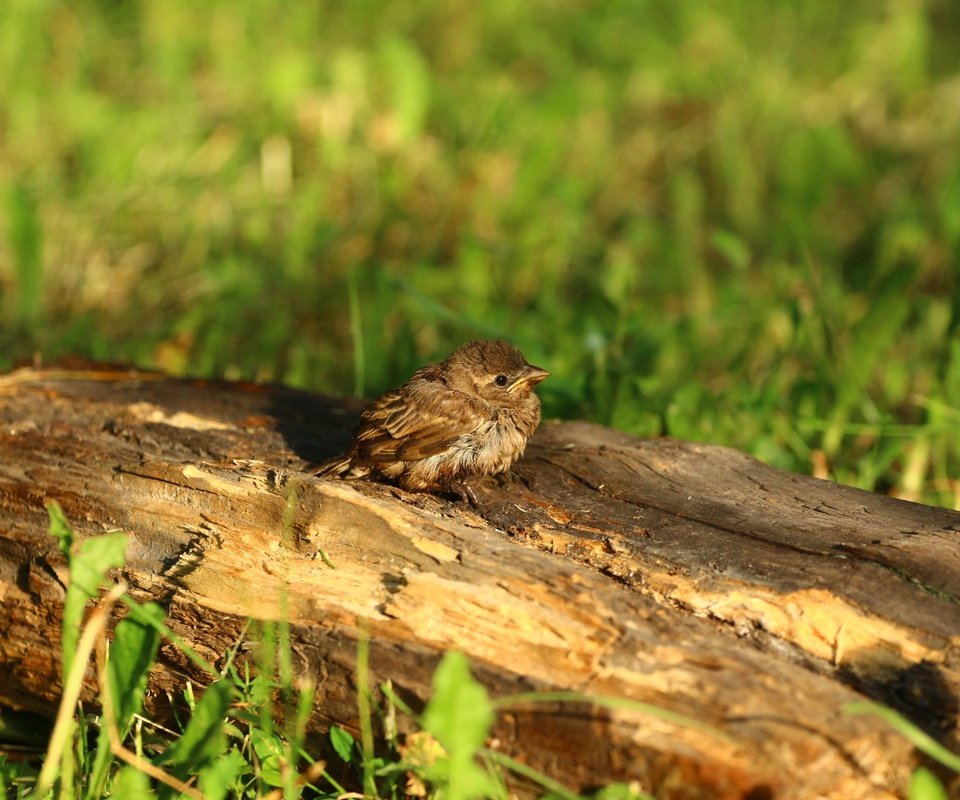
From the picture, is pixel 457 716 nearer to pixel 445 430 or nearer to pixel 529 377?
pixel 445 430

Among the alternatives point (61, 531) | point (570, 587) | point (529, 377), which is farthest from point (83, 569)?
point (529, 377)

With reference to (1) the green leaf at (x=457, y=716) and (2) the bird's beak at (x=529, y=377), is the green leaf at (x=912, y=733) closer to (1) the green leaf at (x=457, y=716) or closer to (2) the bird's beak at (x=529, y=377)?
(1) the green leaf at (x=457, y=716)

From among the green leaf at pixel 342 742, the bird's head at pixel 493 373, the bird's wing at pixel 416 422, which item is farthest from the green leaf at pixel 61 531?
the bird's head at pixel 493 373

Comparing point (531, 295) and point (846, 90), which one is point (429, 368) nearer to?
point (531, 295)

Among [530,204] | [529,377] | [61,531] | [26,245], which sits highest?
[530,204]

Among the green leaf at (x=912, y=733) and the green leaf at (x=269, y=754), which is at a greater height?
the green leaf at (x=912, y=733)

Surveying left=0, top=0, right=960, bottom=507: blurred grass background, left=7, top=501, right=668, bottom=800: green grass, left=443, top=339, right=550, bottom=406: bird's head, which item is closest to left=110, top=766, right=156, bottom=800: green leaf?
left=7, top=501, right=668, bottom=800: green grass
